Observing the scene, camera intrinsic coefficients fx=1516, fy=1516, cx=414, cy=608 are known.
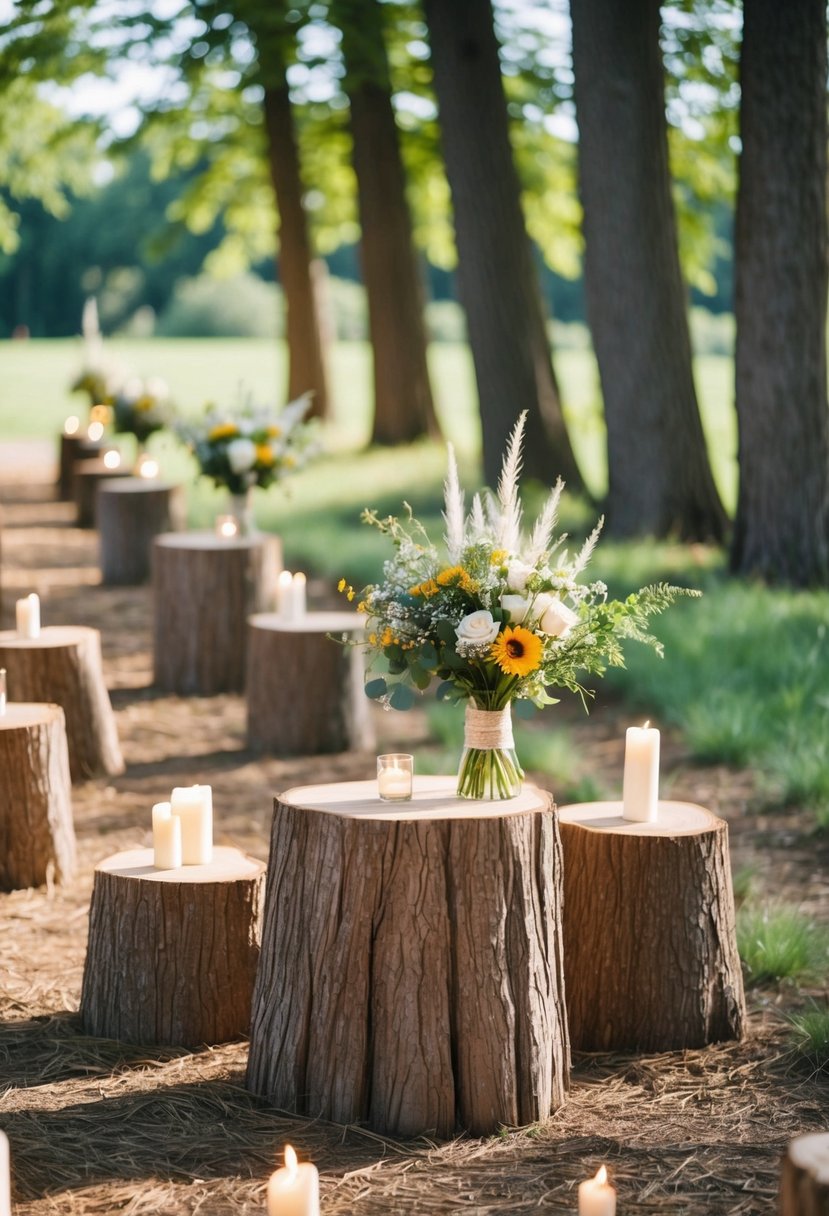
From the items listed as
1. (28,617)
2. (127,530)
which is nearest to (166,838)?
(28,617)

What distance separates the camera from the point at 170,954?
421cm

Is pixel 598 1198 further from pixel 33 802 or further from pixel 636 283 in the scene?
pixel 636 283

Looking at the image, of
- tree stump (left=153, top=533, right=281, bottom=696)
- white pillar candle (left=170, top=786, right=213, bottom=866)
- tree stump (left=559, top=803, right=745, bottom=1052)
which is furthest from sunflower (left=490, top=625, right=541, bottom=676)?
tree stump (left=153, top=533, right=281, bottom=696)

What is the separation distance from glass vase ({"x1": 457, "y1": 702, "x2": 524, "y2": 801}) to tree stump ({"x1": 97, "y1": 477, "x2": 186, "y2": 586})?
27.9 ft

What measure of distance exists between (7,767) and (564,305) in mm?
46282

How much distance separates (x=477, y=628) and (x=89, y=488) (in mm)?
12081

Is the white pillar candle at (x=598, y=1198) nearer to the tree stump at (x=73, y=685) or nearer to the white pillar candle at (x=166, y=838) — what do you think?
the white pillar candle at (x=166, y=838)

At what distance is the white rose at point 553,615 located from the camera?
12.5 ft

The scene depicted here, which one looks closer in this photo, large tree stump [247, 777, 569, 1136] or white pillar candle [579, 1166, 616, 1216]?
white pillar candle [579, 1166, 616, 1216]

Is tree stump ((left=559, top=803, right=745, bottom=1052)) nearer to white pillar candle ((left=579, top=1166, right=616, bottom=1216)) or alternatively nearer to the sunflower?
the sunflower

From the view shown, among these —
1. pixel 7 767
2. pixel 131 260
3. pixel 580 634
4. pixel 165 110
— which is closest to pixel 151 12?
pixel 165 110

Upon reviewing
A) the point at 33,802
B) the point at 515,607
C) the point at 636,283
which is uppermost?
the point at 636,283

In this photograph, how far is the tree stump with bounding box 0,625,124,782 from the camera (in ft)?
22.0

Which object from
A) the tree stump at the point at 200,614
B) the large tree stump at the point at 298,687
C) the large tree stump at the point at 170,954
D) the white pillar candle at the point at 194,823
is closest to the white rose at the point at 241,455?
the tree stump at the point at 200,614
